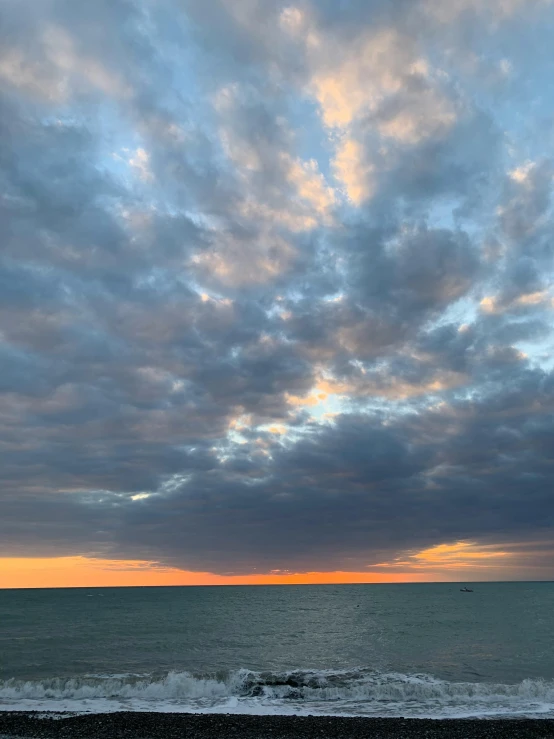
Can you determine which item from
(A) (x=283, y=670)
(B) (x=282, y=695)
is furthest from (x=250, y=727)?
(A) (x=283, y=670)

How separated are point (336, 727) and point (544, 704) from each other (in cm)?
1376

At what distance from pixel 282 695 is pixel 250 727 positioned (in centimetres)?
869

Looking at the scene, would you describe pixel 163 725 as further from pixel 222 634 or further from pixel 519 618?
pixel 519 618

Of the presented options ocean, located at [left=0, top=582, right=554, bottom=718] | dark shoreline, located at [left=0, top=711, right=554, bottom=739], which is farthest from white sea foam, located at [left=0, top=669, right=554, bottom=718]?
dark shoreline, located at [left=0, top=711, right=554, bottom=739]

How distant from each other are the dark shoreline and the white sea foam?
2.42 meters

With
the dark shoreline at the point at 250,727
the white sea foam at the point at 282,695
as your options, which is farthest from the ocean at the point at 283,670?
the dark shoreline at the point at 250,727

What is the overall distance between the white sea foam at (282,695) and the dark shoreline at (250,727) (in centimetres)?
242

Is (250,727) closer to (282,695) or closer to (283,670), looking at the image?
(282,695)

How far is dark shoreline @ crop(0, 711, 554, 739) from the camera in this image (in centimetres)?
2202

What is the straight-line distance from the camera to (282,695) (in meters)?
31.1

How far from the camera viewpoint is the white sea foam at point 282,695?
2775cm

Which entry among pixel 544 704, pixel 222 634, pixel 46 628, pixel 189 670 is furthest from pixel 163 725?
pixel 46 628

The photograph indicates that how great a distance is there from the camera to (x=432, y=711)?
27328 mm

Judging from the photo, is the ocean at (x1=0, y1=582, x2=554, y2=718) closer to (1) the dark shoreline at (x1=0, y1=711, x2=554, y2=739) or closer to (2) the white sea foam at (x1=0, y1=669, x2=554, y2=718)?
(2) the white sea foam at (x1=0, y1=669, x2=554, y2=718)
